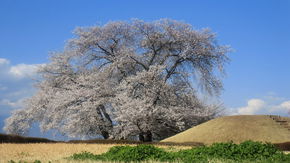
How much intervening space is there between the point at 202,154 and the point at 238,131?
36.2 feet

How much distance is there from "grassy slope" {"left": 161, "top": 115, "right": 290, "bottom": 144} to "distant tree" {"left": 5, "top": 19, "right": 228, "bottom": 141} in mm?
3960

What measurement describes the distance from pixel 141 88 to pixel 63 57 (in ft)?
30.1

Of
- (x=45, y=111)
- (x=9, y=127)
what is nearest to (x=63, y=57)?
(x=45, y=111)

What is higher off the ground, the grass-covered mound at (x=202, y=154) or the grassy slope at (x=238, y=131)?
the grassy slope at (x=238, y=131)

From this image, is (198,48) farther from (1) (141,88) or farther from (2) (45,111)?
(2) (45,111)

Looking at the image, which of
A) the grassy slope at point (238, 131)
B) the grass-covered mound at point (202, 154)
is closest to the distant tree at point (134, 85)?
the grassy slope at point (238, 131)

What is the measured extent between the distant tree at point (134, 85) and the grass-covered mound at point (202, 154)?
14.1 metres

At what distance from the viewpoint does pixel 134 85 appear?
30297 mm

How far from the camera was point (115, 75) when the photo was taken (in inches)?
1283

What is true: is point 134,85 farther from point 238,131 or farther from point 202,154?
point 202,154

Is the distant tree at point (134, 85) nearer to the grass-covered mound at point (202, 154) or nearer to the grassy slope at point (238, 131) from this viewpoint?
the grassy slope at point (238, 131)

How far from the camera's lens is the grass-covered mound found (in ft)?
42.2

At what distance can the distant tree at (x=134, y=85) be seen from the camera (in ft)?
96.3

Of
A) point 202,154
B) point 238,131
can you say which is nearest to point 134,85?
point 238,131
